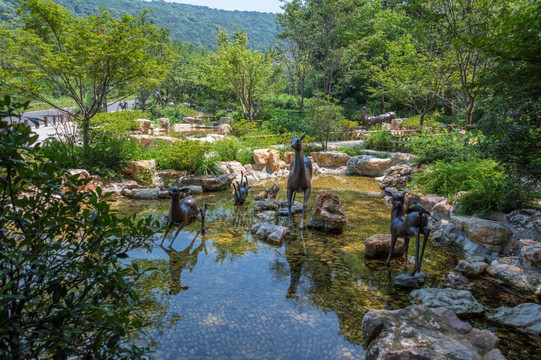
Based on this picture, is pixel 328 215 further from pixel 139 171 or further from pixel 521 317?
pixel 139 171

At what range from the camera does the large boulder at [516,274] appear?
13.9 ft

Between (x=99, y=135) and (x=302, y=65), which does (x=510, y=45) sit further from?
(x=302, y=65)

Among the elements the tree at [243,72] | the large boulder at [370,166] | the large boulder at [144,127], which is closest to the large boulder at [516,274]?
the large boulder at [370,166]

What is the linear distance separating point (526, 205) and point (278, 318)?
4.89 m

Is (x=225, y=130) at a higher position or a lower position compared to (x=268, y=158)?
higher

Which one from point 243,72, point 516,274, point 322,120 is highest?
point 243,72

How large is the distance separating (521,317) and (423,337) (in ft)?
5.20

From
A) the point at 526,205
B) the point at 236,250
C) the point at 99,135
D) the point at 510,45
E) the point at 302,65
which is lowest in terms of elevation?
the point at 236,250

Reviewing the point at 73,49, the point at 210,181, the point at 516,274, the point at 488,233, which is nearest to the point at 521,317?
the point at 516,274

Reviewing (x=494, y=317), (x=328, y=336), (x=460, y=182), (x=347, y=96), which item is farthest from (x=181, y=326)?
(x=347, y=96)

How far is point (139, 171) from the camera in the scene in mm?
9883

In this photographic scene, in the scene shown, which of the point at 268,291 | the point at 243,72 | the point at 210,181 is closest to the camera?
the point at 268,291

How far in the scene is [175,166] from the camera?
1064cm

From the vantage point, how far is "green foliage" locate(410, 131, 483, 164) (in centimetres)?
881
